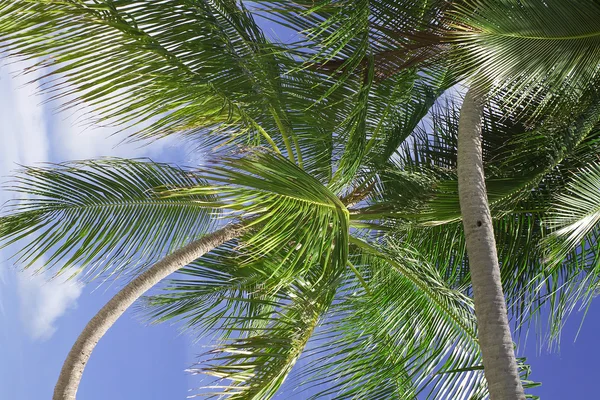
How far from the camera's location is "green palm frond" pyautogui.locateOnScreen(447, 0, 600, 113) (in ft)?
12.5

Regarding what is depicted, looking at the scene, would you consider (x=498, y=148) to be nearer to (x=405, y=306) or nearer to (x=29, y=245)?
(x=405, y=306)

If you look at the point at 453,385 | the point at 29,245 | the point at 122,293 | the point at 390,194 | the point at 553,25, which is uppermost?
the point at 553,25

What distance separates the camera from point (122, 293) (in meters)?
4.48

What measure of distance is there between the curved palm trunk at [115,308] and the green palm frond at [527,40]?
66.5 inches

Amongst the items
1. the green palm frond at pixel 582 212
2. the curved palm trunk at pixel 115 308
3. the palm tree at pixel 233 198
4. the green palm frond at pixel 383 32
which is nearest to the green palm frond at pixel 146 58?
the palm tree at pixel 233 198

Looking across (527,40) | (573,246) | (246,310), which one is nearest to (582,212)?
(573,246)

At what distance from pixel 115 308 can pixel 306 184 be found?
1680 mm

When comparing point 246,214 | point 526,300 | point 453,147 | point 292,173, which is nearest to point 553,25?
point 292,173

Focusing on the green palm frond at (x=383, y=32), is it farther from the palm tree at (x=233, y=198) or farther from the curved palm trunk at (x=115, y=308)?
the curved palm trunk at (x=115, y=308)

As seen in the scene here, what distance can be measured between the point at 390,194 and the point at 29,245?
2.71 m

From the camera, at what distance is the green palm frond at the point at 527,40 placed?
380 centimetres

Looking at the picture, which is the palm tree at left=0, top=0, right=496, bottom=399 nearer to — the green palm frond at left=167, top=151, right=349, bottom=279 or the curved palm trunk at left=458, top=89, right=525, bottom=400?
the green palm frond at left=167, top=151, right=349, bottom=279

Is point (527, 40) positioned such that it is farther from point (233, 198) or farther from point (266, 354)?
point (266, 354)

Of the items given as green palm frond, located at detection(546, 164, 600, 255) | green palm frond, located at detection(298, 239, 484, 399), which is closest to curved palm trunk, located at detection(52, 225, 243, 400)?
green palm frond, located at detection(298, 239, 484, 399)
